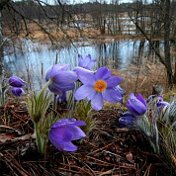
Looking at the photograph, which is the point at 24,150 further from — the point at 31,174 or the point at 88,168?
the point at 88,168

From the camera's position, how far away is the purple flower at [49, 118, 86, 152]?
0.84 meters

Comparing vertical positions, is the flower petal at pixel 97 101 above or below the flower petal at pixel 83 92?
below

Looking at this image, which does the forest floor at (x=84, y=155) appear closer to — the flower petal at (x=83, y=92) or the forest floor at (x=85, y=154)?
the forest floor at (x=85, y=154)

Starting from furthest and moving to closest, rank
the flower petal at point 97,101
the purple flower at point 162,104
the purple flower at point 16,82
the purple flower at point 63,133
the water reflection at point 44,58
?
the water reflection at point 44,58 < the purple flower at point 16,82 < the purple flower at point 162,104 < the flower petal at point 97,101 < the purple flower at point 63,133

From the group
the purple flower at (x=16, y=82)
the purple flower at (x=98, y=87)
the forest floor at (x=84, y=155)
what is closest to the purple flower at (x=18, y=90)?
the purple flower at (x=16, y=82)

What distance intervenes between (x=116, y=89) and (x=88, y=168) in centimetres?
25

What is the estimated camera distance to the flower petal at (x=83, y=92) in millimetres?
1004

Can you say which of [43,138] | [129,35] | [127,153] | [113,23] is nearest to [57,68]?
[43,138]

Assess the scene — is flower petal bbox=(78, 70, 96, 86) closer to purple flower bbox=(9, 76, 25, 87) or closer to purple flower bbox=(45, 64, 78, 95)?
purple flower bbox=(45, 64, 78, 95)

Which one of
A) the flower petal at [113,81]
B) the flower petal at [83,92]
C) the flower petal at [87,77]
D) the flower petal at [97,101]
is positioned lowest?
the flower petal at [97,101]

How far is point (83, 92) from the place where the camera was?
1.01 metres

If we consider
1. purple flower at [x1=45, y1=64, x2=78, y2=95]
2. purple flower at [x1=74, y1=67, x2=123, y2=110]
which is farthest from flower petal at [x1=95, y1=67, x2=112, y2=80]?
purple flower at [x1=45, y1=64, x2=78, y2=95]

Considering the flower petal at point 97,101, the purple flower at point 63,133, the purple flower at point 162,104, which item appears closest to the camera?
the purple flower at point 63,133

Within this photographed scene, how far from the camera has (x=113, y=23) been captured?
2919 centimetres
